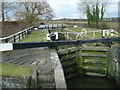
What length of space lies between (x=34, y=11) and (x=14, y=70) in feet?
77.9

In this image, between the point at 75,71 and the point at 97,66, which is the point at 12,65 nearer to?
the point at 75,71

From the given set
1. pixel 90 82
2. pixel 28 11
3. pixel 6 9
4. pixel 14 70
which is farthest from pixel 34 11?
pixel 14 70

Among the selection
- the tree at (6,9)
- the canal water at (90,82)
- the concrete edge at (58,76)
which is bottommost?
the canal water at (90,82)

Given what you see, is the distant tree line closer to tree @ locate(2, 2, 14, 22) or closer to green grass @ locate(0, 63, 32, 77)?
tree @ locate(2, 2, 14, 22)

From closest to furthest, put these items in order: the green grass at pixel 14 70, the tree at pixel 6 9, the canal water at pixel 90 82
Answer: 1. the green grass at pixel 14 70
2. the canal water at pixel 90 82
3. the tree at pixel 6 9

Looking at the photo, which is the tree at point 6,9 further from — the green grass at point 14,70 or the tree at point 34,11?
the green grass at point 14,70

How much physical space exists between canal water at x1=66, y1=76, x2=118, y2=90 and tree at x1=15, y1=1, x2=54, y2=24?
702 inches

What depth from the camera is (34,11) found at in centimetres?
2684

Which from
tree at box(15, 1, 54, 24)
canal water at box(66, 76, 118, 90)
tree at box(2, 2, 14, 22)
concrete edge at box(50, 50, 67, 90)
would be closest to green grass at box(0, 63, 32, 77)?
concrete edge at box(50, 50, 67, 90)

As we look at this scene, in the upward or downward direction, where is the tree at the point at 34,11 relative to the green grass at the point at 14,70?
upward

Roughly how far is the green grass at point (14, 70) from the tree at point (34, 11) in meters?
20.3

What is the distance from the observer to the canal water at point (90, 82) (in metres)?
7.83

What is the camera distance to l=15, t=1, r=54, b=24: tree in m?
24.5

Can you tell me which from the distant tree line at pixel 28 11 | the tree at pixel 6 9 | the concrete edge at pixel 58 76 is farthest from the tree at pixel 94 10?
the concrete edge at pixel 58 76
